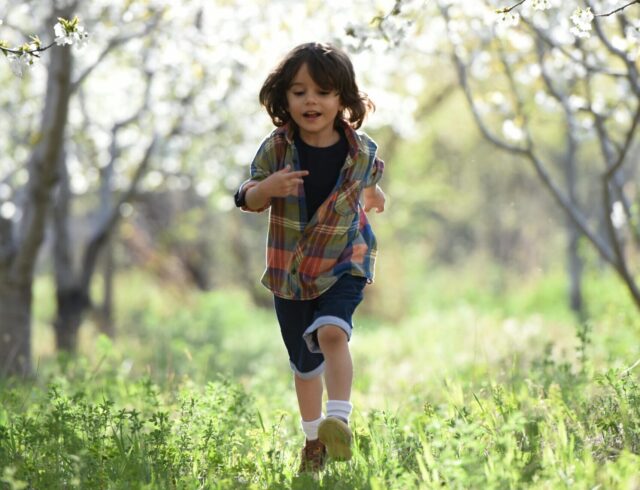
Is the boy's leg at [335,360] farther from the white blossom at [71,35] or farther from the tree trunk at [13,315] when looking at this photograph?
the tree trunk at [13,315]

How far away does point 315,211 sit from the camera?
3.52m

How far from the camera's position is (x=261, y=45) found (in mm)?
8672

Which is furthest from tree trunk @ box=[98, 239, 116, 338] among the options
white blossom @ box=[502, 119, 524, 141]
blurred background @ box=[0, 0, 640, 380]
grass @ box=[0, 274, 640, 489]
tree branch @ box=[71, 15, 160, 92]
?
grass @ box=[0, 274, 640, 489]

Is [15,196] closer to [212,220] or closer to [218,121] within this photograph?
[218,121]

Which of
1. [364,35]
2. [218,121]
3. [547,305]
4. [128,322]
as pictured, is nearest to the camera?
[364,35]

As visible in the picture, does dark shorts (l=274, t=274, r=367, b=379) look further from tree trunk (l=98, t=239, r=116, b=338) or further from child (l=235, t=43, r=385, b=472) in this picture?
tree trunk (l=98, t=239, r=116, b=338)

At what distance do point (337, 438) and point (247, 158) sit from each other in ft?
35.3

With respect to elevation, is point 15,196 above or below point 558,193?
above

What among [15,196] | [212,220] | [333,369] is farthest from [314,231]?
[212,220]

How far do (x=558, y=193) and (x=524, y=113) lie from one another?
68cm

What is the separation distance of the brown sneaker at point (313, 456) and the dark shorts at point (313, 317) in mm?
269

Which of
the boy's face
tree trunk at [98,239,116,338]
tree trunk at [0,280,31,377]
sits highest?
tree trunk at [98,239,116,338]

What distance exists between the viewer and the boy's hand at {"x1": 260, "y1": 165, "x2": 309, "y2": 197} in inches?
131

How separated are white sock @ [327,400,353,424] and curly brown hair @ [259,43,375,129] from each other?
112cm
